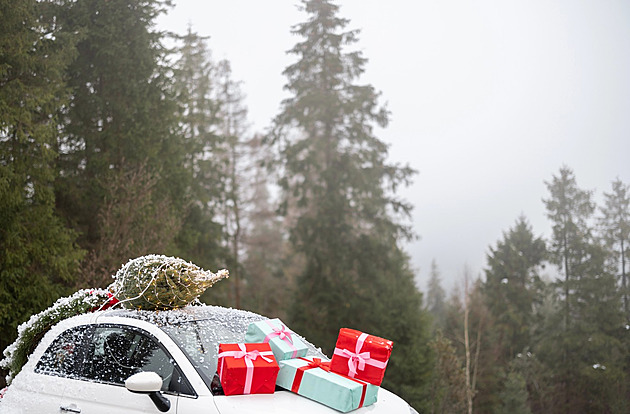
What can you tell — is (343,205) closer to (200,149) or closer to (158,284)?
(200,149)

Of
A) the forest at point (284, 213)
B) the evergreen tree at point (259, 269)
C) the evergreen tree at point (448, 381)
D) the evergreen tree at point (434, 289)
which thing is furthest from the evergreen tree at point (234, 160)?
the evergreen tree at point (434, 289)

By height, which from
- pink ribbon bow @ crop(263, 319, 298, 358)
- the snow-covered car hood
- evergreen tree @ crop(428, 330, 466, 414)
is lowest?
evergreen tree @ crop(428, 330, 466, 414)

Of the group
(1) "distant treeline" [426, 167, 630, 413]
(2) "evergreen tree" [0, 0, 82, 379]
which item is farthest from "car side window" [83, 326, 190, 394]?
(1) "distant treeline" [426, 167, 630, 413]

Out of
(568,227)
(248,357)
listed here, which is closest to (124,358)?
(248,357)

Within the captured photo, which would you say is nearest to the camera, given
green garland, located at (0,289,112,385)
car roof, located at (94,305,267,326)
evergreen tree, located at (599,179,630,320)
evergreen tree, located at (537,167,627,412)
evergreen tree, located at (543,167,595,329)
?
car roof, located at (94,305,267,326)

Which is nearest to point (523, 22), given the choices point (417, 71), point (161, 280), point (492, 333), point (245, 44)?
point (417, 71)

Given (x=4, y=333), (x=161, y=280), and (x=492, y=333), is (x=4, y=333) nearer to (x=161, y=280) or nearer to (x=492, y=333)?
(x=161, y=280)

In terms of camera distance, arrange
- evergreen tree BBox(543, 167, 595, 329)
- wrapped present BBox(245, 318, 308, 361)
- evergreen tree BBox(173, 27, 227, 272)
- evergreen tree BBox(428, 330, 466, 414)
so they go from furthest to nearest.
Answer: evergreen tree BBox(543, 167, 595, 329) → evergreen tree BBox(173, 27, 227, 272) → evergreen tree BBox(428, 330, 466, 414) → wrapped present BBox(245, 318, 308, 361)

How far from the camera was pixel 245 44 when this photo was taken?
57938 mm

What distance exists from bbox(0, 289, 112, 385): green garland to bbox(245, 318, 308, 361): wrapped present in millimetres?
1350

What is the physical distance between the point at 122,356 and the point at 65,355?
0.54m

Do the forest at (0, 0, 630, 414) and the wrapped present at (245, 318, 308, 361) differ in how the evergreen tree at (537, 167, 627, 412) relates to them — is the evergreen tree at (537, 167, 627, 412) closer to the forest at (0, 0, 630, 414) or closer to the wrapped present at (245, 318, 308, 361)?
the forest at (0, 0, 630, 414)

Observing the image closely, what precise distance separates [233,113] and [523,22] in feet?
147

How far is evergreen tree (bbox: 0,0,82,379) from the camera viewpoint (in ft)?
36.9
